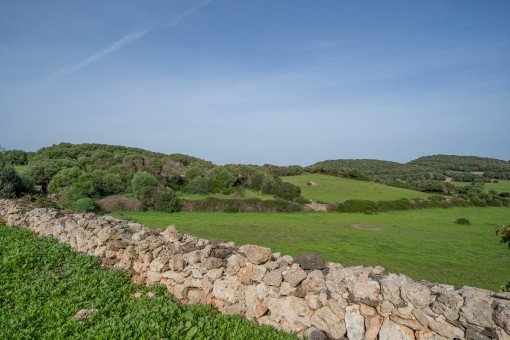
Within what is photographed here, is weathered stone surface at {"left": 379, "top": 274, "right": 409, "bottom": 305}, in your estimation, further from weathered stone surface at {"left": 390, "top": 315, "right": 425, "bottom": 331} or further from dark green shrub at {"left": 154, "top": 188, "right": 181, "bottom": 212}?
dark green shrub at {"left": 154, "top": 188, "right": 181, "bottom": 212}

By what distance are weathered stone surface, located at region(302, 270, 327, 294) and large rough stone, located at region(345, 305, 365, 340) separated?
1.53 feet

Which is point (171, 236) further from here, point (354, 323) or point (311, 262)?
point (354, 323)

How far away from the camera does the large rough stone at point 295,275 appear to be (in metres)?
4.48

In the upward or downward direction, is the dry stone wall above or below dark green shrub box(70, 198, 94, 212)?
above

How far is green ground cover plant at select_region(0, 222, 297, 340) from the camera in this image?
413cm

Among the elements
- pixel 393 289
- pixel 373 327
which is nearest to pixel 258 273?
pixel 373 327

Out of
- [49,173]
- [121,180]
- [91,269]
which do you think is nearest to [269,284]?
[91,269]

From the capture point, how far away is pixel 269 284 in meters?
4.71

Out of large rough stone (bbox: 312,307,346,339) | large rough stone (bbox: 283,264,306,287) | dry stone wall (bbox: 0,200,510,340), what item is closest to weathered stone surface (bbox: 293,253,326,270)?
dry stone wall (bbox: 0,200,510,340)

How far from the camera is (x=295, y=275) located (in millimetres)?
4516

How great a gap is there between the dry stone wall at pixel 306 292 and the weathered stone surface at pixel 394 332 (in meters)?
0.01

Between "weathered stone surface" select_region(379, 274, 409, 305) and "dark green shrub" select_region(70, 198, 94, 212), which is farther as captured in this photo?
"dark green shrub" select_region(70, 198, 94, 212)

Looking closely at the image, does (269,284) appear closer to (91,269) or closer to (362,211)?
(91,269)

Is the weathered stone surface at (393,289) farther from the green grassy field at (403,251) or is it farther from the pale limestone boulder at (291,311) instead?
the green grassy field at (403,251)
